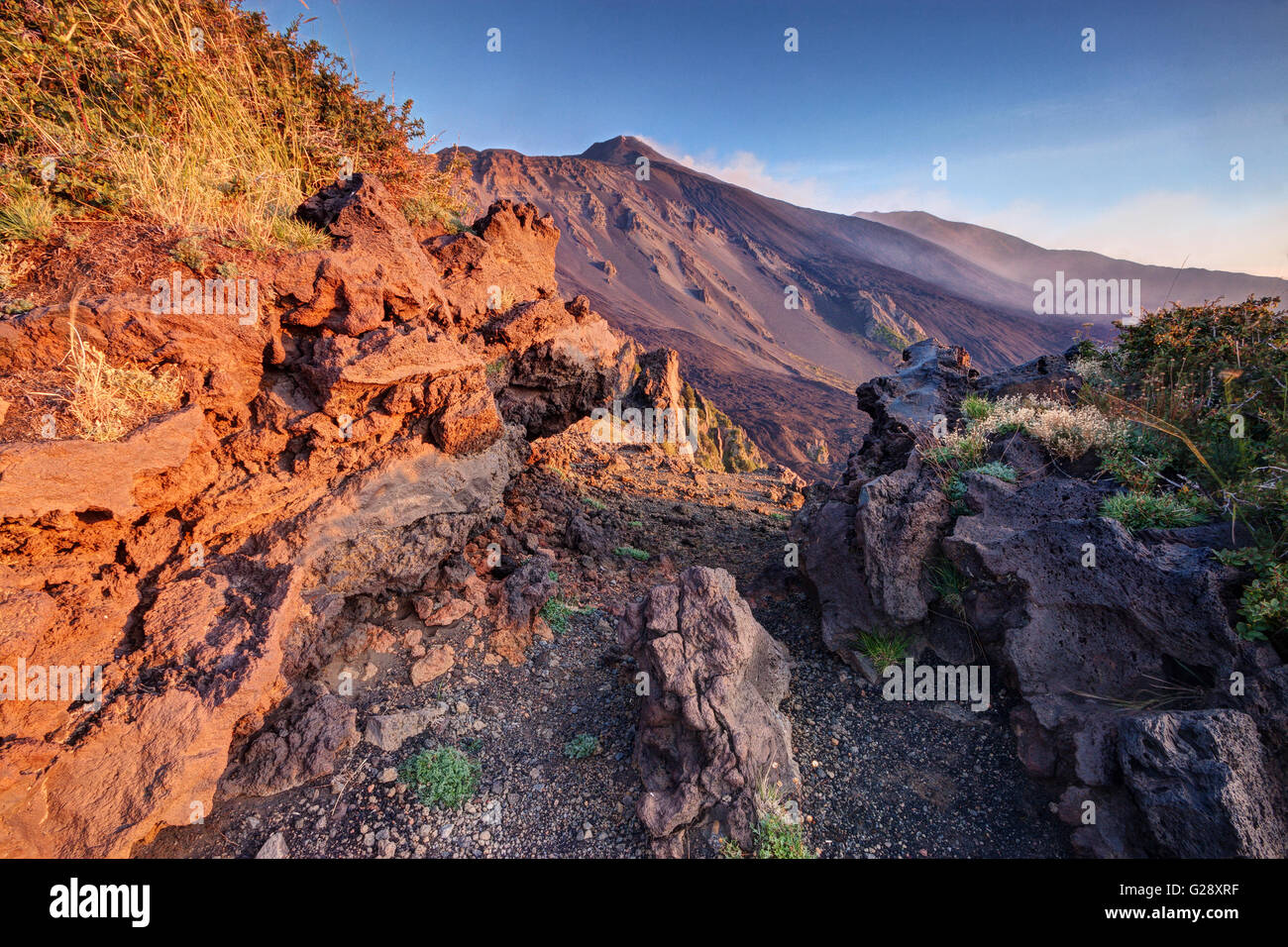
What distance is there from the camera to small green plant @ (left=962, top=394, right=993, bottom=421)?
248 inches

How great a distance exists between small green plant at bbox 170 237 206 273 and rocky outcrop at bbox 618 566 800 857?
4.13m

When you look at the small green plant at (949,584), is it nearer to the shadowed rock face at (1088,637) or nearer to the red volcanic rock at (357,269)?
the shadowed rock face at (1088,637)

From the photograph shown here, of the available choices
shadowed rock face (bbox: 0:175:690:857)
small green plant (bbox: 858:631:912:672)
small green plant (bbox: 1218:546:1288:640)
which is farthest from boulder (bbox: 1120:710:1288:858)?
shadowed rock face (bbox: 0:175:690:857)

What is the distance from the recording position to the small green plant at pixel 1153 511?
152 inches

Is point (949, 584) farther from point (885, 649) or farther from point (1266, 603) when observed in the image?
point (1266, 603)

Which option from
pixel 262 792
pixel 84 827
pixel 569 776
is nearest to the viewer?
pixel 84 827

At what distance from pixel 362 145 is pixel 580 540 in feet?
16.7

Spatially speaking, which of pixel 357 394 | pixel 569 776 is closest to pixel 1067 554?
pixel 569 776

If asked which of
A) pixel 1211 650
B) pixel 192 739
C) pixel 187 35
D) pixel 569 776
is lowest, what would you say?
pixel 569 776

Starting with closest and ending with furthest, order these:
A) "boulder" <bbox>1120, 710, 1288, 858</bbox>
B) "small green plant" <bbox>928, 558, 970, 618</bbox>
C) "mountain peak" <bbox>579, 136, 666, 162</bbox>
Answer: "boulder" <bbox>1120, 710, 1288, 858</bbox>, "small green plant" <bbox>928, 558, 970, 618</bbox>, "mountain peak" <bbox>579, 136, 666, 162</bbox>

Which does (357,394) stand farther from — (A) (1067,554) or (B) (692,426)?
(B) (692,426)

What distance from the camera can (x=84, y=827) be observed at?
279 centimetres

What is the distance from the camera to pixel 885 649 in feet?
15.2

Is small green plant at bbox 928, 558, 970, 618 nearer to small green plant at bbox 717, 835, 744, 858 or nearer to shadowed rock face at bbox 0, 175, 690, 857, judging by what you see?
small green plant at bbox 717, 835, 744, 858
